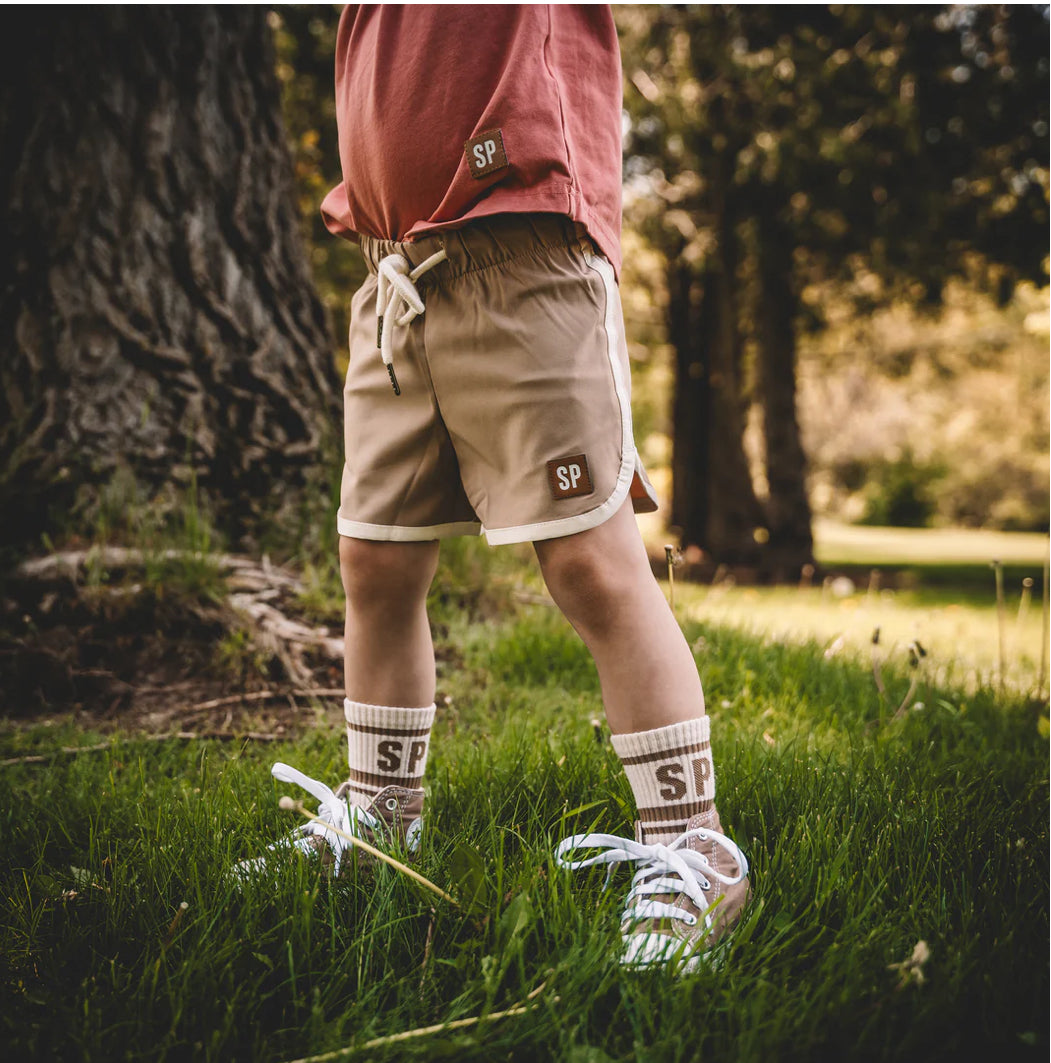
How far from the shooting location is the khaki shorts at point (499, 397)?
1376 mm

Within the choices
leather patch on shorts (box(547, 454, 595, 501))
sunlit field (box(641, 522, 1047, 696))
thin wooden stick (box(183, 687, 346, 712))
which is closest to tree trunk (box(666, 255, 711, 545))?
sunlit field (box(641, 522, 1047, 696))

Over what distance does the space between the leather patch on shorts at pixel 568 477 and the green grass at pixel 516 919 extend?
567 mm

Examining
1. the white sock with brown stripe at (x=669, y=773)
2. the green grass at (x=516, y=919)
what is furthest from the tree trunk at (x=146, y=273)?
the white sock with brown stripe at (x=669, y=773)

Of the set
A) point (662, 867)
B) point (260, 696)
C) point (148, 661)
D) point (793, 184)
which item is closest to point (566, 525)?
point (662, 867)

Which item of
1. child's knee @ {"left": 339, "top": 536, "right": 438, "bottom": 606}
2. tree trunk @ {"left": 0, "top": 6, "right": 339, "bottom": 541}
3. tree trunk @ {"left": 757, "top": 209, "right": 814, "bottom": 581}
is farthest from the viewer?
tree trunk @ {"left": 757, "top": 209, "right": 814, "bottom": 581}

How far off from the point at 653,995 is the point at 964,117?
964cm

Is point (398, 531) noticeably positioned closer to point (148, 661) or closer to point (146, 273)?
point (148, 661)

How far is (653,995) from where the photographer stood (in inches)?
45.8

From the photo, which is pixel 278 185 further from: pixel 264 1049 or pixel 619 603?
pixel 264 1049

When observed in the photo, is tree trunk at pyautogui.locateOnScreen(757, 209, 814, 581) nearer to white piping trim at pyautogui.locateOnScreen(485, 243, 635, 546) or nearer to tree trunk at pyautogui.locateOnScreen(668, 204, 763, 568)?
tree trunk at pyautogui.locateOnScreen(668, 204, 763, 568)

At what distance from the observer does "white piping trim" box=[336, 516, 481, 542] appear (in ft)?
5.06

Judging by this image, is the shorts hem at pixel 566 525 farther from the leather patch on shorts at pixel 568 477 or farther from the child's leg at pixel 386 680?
the child's leg at pixel 386 680

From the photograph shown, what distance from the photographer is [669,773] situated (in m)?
1.39

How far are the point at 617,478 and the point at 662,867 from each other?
60 centimetres
